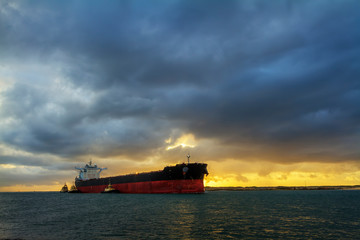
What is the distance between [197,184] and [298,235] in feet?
162

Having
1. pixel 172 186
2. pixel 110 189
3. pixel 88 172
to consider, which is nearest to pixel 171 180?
pixel 172 186

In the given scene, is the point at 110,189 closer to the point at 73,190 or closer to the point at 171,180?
the point at 171,180

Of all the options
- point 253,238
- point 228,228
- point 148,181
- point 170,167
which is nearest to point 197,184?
point 170,167

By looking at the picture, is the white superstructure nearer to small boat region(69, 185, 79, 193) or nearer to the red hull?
small boat region(69, 185, 79, 193)

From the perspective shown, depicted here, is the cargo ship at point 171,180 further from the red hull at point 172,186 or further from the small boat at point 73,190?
the small boat at point 73,190

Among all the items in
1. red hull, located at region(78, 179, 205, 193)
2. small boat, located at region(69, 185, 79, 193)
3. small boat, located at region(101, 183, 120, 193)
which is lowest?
small boat, located at region(69, 185, 79, 193)

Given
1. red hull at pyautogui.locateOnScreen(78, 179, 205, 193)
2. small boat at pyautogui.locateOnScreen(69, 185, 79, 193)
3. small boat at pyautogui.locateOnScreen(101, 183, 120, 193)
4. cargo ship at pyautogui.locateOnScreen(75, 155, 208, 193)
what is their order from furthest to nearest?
small boat at pyautogui.locateOnScreen(69, 185, 79, 193) < small boat at pyautogui.locateOnScreen(101, 183, 120, 193) < red hull at pyautogui.locateOnScreen(78, 179, 205, 193) < cargo ship at pyautogui.locateOnScreen(75, 155, 208, 193)

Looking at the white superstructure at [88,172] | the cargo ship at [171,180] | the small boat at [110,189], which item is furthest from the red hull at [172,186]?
the white superstructure at [88,172]

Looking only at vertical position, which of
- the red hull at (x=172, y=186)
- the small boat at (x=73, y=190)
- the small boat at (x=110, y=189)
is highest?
the red hull at (x=172, y=186)

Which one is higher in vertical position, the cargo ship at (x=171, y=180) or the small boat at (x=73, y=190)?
the cargo ship at (x=171, y=180)

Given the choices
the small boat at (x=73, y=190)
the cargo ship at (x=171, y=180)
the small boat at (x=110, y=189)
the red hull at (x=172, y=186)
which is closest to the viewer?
the cargo ship at (x=171, y=180)

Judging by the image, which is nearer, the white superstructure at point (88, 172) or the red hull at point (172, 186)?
the red hull at point (172, 186)

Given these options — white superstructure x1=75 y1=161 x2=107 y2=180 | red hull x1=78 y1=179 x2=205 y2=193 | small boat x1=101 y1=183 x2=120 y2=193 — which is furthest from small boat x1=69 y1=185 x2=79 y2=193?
red hull x1=78 y1=179 x2=205 y2=193

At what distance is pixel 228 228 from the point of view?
86.2ft
